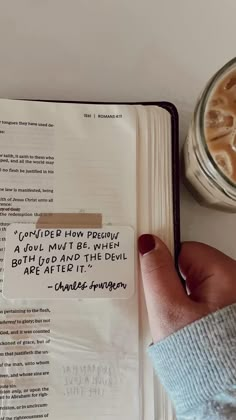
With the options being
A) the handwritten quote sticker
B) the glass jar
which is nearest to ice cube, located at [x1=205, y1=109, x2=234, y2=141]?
the glass jar

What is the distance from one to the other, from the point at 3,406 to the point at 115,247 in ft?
0.50

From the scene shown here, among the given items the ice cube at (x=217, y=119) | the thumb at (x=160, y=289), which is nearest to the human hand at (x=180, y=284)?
the thumb at (x=160, y=289)

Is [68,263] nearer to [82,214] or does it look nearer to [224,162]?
[82,214]

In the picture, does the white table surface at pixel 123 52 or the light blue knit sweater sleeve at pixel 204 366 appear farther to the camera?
the white table surface at pixel 123 52

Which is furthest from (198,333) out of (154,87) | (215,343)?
(154,87)

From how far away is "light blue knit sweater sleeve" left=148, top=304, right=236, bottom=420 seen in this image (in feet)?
1.31

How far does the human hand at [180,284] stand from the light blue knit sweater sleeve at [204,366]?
11mm

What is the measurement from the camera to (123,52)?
1.71 ft

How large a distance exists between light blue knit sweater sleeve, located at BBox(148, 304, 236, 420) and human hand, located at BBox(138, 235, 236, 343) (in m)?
0.01

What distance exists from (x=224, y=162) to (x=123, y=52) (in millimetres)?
170

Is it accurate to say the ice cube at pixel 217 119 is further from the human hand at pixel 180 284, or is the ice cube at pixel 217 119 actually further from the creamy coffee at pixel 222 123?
the human hand at pixel 180 284

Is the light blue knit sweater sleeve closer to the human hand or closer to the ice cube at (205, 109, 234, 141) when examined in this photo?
the human hand

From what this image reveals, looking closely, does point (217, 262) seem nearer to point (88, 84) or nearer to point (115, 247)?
point (115, 247)

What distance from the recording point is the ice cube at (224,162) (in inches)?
16.2
